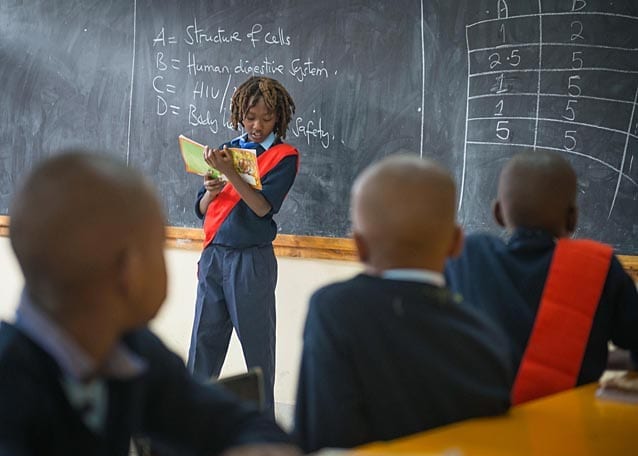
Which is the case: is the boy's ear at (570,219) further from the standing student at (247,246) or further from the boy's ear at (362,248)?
the standing student at (247,246)

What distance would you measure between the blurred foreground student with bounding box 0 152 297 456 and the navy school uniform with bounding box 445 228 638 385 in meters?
1.00

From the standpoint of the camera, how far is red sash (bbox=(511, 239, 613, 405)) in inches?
74.9

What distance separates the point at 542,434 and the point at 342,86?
2.90 metres

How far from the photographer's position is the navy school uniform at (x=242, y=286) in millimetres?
3740

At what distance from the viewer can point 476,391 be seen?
60.4 inches

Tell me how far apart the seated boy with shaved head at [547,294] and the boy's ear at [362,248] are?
49 cm

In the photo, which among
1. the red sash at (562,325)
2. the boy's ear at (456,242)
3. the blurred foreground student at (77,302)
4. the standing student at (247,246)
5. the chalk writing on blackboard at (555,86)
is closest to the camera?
the blurred foreground student at (77,302)

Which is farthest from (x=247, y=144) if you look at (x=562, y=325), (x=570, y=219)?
(x=562, y=325)

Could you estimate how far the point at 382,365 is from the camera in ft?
4.91

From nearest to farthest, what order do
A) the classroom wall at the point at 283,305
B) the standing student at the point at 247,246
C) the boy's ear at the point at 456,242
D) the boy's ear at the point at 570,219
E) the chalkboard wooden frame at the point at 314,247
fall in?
the boy's ear at the point at 456,242 < the boy's ear at the point at 570,219 < the standing student at the point at 247,246 < the chalkboard wooden frame at the point at 314,247 < the classroom wall at the point at 283,305

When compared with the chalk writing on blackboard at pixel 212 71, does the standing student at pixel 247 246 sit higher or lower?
lower

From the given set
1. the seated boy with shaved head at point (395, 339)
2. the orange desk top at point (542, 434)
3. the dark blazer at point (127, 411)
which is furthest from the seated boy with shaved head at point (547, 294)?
the dark blazer at point (127, 411)

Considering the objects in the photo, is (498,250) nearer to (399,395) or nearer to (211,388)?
(399,395)

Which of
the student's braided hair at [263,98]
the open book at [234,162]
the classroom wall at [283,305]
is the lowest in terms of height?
→ the classroom wall at [283,305]
